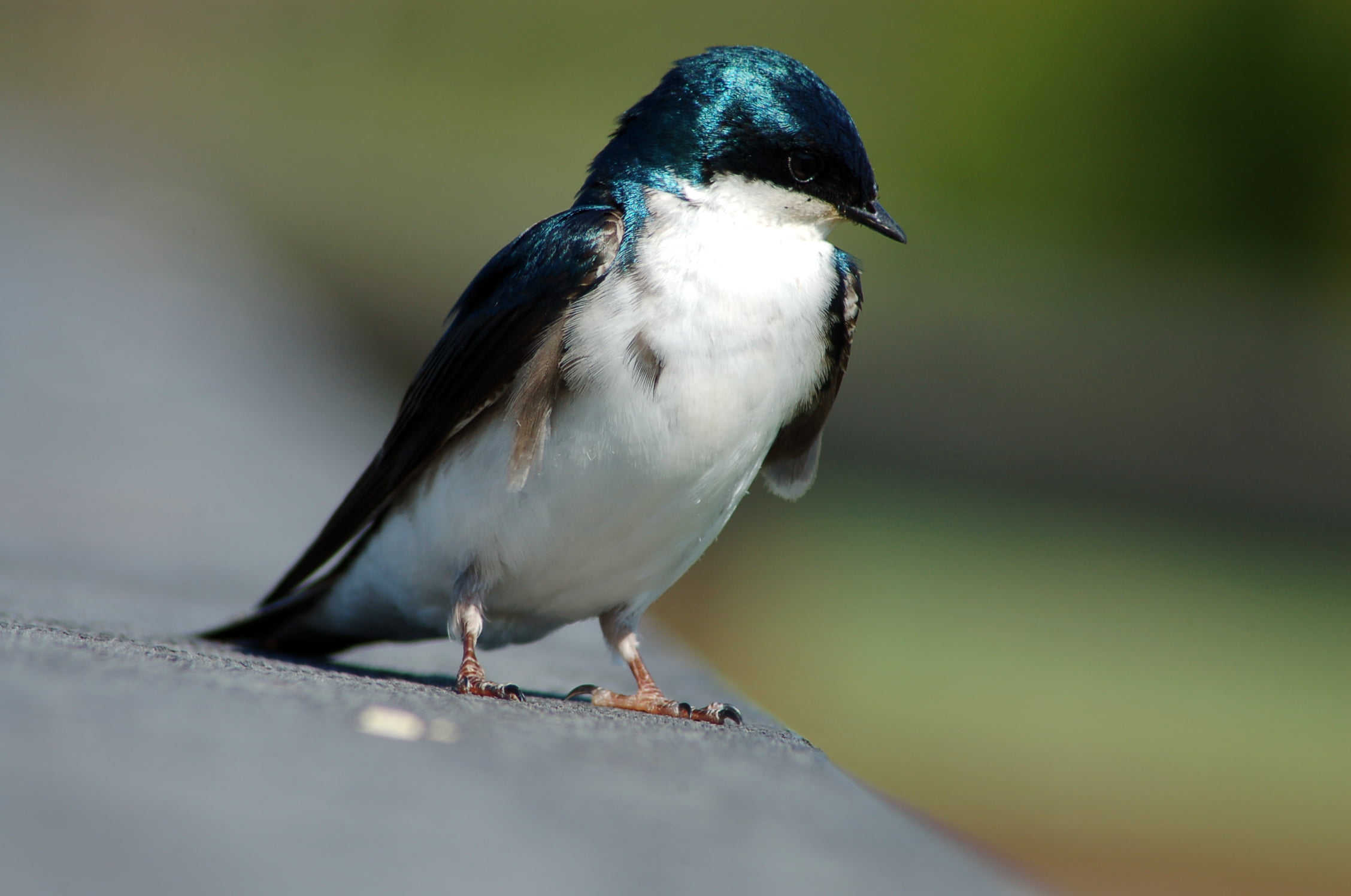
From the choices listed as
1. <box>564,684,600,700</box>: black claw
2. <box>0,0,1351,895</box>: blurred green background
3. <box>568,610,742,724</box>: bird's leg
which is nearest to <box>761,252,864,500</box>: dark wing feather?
<box>568,610,742,724</box>: bird's leg

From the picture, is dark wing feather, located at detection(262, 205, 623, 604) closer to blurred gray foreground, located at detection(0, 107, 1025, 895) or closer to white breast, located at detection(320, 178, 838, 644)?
white breast, located at detection(320, 178, 838, 644)

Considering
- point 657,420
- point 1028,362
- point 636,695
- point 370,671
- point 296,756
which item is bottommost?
point 370,671

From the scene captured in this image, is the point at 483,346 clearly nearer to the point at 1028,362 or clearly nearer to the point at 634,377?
the point at 634,377

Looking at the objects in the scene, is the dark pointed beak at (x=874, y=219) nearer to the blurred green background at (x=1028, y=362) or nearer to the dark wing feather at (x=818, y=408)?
the dark wing feather at (x=818, y=408)

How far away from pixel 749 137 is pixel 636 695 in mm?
946

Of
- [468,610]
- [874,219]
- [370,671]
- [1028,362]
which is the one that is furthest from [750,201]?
[1028,362]

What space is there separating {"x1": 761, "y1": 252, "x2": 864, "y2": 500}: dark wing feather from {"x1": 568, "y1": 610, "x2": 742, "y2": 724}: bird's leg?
0.39m

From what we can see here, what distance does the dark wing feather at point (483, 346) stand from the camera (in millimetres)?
2062

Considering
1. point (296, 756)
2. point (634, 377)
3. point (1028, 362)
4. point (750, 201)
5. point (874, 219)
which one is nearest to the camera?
point (296, 756)

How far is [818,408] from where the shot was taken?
231 cm

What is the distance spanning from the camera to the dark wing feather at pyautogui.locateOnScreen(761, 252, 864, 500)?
2209mm

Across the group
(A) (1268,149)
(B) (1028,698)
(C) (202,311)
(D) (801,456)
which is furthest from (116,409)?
(A) (1268,149)

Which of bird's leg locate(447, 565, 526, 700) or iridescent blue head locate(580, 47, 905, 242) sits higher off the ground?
iridescent blue head locate(580, 47, 905, 242)

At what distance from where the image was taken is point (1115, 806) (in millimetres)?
5238
